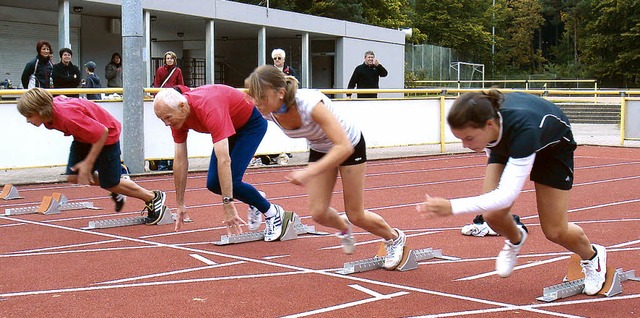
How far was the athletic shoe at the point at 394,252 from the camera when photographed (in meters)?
6.76

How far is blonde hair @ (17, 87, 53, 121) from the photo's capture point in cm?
771

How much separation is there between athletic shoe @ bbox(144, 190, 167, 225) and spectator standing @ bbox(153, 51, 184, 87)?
6263 mm

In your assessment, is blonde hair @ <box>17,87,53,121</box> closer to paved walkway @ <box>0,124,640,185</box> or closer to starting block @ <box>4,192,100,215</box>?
starting block @ <box>4,192,100,215</box>

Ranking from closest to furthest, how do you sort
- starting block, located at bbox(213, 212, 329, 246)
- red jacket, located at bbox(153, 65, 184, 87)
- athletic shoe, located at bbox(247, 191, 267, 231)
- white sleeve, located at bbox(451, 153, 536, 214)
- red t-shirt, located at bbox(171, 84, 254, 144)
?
white sleeve, located at bbox(451, 153, 536, 214), red t-shirt, located at bbox(171, 84, 254, 144), starting block, located at bbox(213, 212, 329, 246), athletic shoe, located at bbox(247, 191, 267, 231), red jacket, located at bbox(153, 65, 184, 87)

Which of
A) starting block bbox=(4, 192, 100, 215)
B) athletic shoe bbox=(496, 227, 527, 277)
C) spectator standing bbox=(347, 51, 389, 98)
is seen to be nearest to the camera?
athletic shoe bbox=(496, 227, 527, 277)

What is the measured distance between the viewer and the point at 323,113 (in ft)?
19.0

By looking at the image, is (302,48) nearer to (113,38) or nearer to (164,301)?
(113,38)

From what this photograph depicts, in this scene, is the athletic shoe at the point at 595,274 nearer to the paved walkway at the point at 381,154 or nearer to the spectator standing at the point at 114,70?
the paved walkway at the point at 381,154

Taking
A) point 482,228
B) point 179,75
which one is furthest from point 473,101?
point 179,75

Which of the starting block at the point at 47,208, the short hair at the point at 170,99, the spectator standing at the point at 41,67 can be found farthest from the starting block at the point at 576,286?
the spectator standing at the point at 41,67

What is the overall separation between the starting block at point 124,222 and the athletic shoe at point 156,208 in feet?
0.15

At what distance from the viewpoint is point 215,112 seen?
718 cm

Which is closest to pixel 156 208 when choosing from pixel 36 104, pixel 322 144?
pixel 36 104

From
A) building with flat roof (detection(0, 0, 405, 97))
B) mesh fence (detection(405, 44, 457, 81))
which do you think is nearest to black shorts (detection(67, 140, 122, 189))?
building with flat roof (detection(0, 0, 405, 97))
